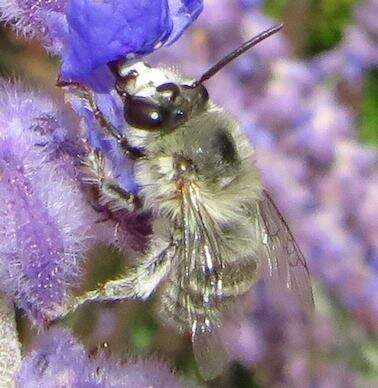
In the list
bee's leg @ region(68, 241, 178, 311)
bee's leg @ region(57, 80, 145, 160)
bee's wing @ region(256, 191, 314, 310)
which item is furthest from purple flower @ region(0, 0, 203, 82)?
bee's wing @ region(256, 191, 314, 310)

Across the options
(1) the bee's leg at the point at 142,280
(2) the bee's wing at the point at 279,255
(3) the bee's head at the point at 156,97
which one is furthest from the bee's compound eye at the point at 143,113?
(2) the bee's wing at the point at 279,255

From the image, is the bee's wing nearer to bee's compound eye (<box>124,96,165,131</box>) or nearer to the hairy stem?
bee's compound eye (<box>124,96,165,131</box>)

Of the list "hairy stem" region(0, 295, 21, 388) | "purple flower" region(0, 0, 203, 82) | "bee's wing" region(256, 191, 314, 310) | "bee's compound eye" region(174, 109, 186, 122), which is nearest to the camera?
"purple flower" region(0, 0, 203, 82)

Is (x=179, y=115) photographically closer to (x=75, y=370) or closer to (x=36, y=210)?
(x=36, y=210)

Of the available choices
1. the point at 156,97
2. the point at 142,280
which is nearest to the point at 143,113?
the point at 156,97

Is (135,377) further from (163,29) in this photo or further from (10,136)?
(163,29)

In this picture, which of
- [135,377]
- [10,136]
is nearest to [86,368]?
[135,377]

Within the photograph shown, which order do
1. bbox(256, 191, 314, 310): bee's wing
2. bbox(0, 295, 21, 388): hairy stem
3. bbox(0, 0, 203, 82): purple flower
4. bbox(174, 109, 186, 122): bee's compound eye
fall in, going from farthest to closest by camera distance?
bbox(256, 191, 314, 310): bee's wing
bbox(174, 109, 186, 122): bee's compound eye
bbox(0, 295, 21, 388): hairy stem
bbox(0, 0, 203, 82): purple flower

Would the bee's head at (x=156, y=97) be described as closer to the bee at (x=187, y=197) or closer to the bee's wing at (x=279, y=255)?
the bee at (x=187, y=197)
